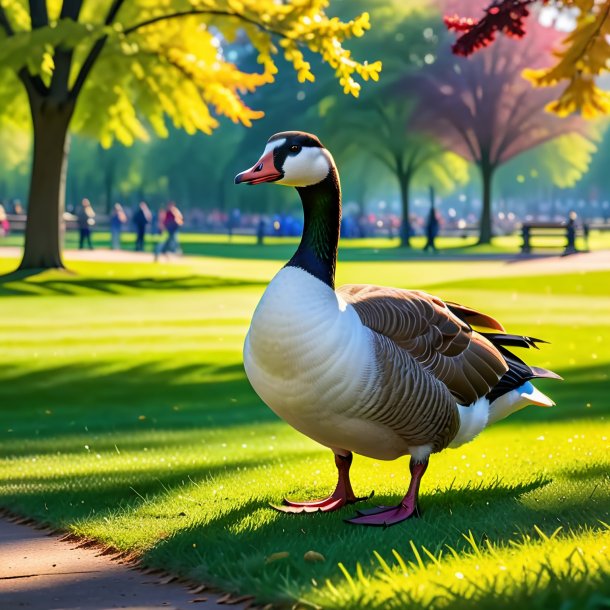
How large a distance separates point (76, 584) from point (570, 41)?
36.5ft

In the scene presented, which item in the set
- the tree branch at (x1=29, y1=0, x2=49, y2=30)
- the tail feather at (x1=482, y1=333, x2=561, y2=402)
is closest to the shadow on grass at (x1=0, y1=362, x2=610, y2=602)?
the tail feather at (x1=482, y1=333, x2=561, y2=402)

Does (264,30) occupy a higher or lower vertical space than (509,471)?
higher

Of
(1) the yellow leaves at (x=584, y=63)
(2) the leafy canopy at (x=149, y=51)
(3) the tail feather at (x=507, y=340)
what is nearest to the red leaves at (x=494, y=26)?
(1) the yellow leaves at (x=584, y=63)

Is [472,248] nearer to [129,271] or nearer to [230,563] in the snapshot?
[129,271]

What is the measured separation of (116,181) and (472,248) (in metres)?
35.5

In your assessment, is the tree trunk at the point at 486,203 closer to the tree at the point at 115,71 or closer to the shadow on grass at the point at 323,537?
the tree at the point at 115,71

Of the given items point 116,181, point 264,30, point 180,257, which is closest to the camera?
point 264,30

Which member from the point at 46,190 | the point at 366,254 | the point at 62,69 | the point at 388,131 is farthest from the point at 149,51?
the point at 388,131

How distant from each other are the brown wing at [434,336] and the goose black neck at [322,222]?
11.5 inches

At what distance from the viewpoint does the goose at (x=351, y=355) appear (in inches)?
A: 247

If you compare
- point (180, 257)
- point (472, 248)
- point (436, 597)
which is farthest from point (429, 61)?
point (436, 597)

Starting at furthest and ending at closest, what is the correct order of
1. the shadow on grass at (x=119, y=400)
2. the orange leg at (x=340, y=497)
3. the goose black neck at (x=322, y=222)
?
the shadow on grass at (x=119, y=400) < the orange leg at (x=340, y=497) < the goose black neck at (x=322, y=222)

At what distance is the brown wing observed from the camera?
6.62 metres

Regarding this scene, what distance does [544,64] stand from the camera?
56312mm
